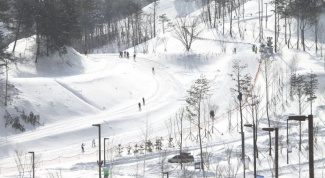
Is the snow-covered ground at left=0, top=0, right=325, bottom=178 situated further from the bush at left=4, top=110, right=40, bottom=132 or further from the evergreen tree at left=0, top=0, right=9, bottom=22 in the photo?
the evergreen tree at left=0, top=0, right=9, bottom=22

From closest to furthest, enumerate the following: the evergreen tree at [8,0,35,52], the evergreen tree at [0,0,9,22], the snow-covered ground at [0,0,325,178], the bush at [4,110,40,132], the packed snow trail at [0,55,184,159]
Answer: the snow-covered ground at [0,0,325,178] < the packed snow trail at [0,55,184,159] < the bush at [4,110,40,132] < the evergreen tree at [0,0,9,22] < the evergreen tree at [8,0,35,52]

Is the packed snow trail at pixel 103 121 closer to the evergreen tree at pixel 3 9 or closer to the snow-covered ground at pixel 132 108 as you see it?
the snow-covered ground at pixel 132 108

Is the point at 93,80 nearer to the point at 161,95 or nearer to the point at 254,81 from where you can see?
the point at 161,95

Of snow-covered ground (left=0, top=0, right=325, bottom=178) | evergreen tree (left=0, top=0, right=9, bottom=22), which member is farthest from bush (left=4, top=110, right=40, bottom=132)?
evergreen tree (left=0, top=0, right=9, bottom=22)

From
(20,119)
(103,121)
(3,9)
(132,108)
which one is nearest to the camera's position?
(20,119)

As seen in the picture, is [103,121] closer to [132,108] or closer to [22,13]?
[132,108]

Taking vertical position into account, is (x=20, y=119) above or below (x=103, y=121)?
above

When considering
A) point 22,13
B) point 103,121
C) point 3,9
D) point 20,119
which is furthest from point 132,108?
point 22,13

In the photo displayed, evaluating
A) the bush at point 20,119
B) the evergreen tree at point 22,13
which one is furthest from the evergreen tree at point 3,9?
the bush at point 20,119

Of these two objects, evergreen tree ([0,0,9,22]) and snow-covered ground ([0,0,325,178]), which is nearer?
snow-covered ground ([0,0,325,178])
